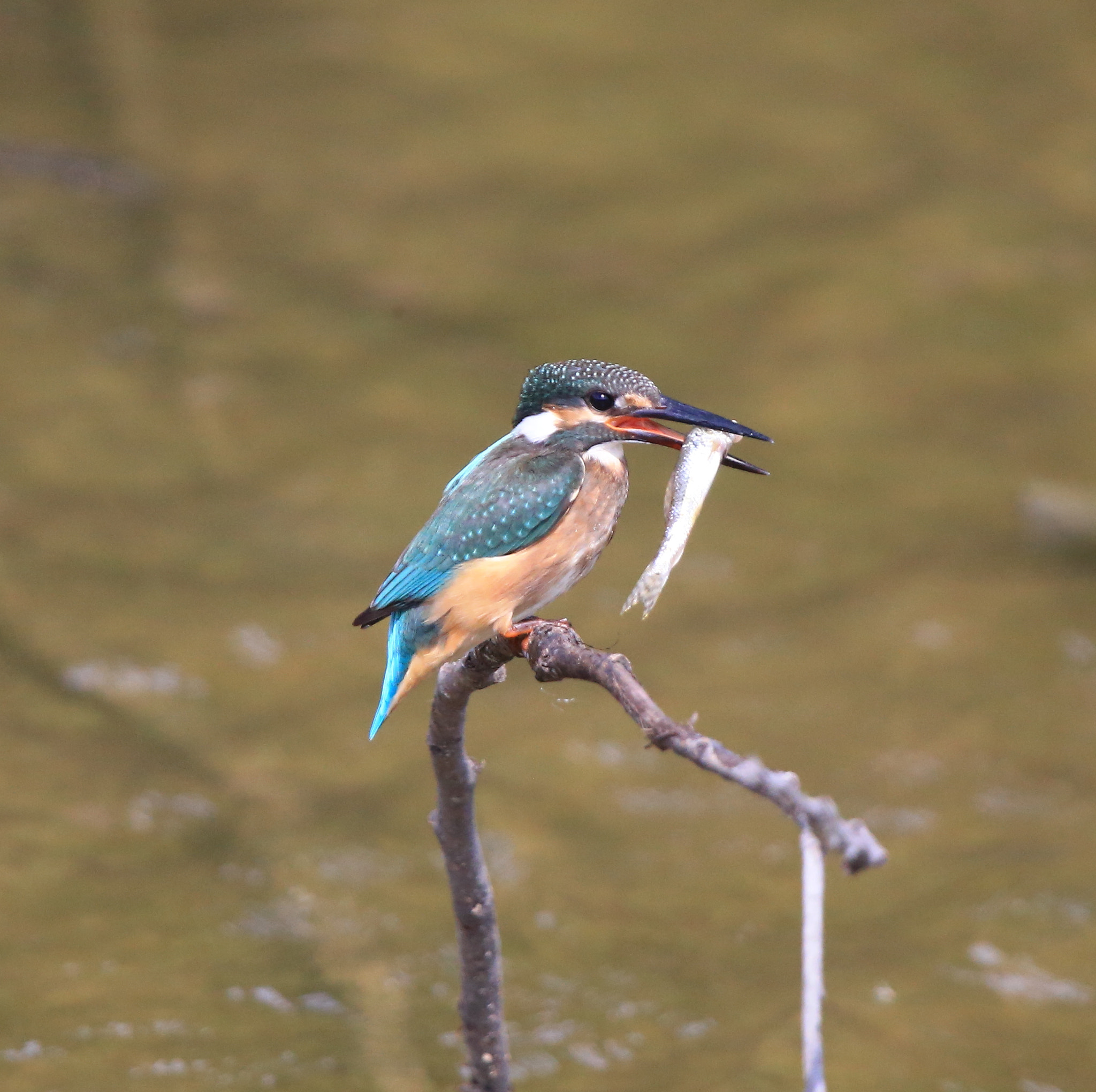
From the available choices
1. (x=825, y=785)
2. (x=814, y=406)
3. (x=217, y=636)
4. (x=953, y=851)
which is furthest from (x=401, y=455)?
(x=953, y=851)

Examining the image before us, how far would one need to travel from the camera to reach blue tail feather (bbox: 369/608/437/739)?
1818 mm

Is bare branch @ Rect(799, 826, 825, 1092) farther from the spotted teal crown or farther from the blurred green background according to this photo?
the blurred green background

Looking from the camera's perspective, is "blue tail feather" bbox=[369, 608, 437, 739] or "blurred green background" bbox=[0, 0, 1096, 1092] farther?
"blurred green background" bbox=[0, 0, 1096, 1092]

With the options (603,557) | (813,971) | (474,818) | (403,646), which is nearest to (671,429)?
(403,646)

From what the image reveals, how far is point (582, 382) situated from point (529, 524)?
178 millimetres

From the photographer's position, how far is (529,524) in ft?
5.73

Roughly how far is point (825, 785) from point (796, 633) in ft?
1.87

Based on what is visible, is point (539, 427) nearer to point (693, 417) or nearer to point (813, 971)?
point (693, 417)

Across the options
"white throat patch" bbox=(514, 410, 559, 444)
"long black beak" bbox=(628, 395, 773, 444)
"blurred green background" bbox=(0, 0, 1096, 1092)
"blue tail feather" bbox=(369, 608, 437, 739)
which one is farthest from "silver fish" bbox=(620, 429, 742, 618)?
"blurred green background" bbox=(0, 0, 1096, 1092)

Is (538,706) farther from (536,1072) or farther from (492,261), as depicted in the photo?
(492,261)

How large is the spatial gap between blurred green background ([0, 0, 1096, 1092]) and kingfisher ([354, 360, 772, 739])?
80 cm

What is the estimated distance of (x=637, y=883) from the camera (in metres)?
2.80

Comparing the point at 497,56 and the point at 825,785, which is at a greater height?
the point at 497,56

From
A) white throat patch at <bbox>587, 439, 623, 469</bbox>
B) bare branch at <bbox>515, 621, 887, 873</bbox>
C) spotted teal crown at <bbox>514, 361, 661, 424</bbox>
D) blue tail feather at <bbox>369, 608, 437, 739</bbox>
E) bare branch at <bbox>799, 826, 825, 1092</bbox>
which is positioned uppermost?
spotted teal crown at <bbox>514, 361, 661, 424</bbox>
